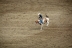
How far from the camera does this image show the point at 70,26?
513 centimetres

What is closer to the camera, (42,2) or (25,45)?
(25,45)

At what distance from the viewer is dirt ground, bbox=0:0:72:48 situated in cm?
474

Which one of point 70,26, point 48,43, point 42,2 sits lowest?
point 48,43

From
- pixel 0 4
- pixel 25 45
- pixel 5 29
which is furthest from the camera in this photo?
pixel 0 4

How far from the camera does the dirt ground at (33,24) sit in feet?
15.6

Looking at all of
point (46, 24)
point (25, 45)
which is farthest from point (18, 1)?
point (25, 45)

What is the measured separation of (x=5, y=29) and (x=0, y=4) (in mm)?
1200

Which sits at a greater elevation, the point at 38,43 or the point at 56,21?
the point at 56,21

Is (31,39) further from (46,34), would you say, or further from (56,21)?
(56,21)

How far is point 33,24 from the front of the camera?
5.15m

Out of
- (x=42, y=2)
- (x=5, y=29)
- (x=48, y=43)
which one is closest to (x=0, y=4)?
(x=5, y=29)

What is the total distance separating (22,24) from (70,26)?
5.91ft

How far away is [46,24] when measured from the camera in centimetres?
513

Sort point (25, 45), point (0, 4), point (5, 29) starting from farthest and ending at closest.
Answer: point (0, 4)
point (5, 29)
point (25, 45)
